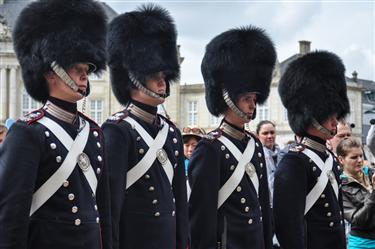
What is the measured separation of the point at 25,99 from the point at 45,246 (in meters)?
41.5

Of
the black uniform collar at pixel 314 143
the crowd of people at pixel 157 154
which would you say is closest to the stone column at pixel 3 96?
the crowd of people at pixel 157 154

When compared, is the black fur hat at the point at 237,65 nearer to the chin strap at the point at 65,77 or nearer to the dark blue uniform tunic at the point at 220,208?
the dark blue uniform tunic at the point at 220,208

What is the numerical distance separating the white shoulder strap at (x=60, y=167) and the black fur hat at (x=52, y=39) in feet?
0.89

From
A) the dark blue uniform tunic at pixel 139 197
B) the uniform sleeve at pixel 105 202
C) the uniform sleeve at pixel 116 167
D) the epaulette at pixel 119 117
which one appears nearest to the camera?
the uniform sleeve at pixel 105 202

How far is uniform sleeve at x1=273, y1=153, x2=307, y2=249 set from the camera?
16.3 feet

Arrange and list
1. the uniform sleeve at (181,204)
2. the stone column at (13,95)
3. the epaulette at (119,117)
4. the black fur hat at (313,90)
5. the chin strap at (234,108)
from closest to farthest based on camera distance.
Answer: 1. the epaulette at (119,117)
2. the uniform sleeve at (181,204)
3. the chin strap at (234,108)
4. the black fur hat at (313,90)
5. the stone column at (13,95)

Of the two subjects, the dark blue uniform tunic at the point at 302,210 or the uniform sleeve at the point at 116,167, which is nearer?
the uniform sleeve at the point at 116,167

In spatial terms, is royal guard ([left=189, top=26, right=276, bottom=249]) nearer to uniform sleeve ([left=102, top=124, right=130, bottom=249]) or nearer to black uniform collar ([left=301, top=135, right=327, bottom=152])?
black uniform collar ([left=301, top=135, right=327, bottom=152])

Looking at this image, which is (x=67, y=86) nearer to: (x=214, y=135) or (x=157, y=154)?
(x=157, y=154)

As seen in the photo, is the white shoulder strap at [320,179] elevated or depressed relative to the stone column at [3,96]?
depressed

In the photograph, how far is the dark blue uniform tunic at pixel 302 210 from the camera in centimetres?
498

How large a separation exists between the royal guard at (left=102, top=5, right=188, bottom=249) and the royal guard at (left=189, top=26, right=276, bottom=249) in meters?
0.19

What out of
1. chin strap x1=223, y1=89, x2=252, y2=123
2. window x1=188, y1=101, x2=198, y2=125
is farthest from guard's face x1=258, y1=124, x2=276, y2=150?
window x1=188, y1=101, x2=198, y2=125

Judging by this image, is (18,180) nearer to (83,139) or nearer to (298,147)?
(83,139)
